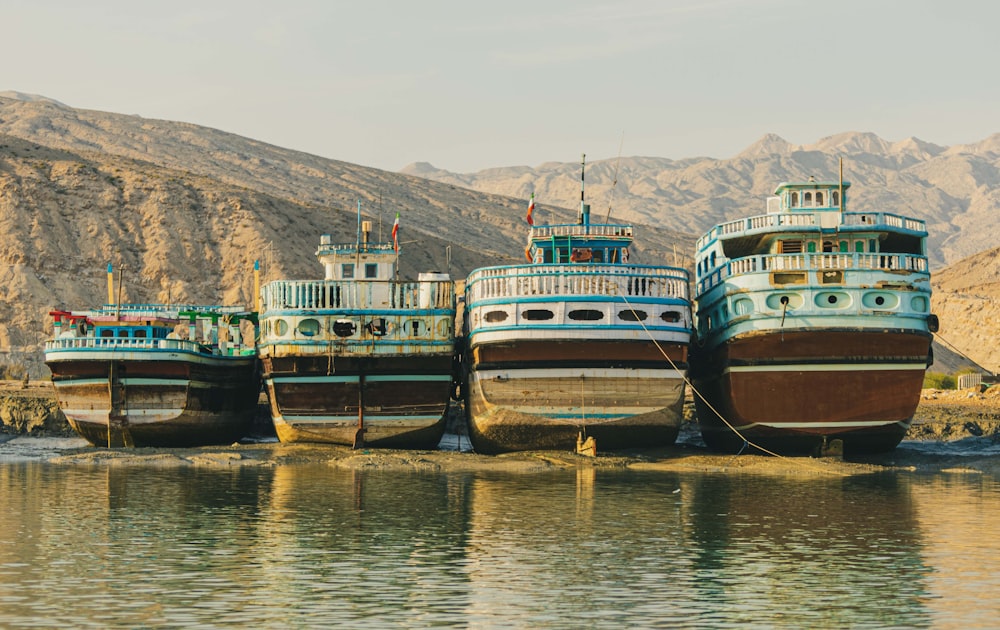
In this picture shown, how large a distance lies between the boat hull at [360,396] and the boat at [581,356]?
148 inches

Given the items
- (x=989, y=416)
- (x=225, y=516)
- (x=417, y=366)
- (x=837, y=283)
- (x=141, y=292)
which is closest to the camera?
(x=225, y=516)

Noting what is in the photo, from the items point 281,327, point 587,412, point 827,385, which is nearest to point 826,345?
point 827,385

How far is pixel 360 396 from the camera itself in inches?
2286

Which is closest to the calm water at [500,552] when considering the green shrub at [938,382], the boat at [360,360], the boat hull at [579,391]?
the boat hull at [579,391]

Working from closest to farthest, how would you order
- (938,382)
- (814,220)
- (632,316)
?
(632,316), (814,220), (938,382)

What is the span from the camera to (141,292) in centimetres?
10594

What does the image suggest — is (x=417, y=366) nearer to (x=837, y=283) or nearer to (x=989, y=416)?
(x=837, y=283)

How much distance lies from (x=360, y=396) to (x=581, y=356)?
34.6 feet

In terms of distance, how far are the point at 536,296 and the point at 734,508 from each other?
58.0 feet

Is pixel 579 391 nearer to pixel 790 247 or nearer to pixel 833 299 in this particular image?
pixel 833 299

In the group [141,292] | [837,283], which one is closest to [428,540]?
[837,283]

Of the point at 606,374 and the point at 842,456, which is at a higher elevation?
the point at 606,374

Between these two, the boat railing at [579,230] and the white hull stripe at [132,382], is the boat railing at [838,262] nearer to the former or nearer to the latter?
the boat railing at [579,230]

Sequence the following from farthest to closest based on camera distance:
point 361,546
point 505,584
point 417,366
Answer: point 417,366 < point 361,546 < point 505,584
